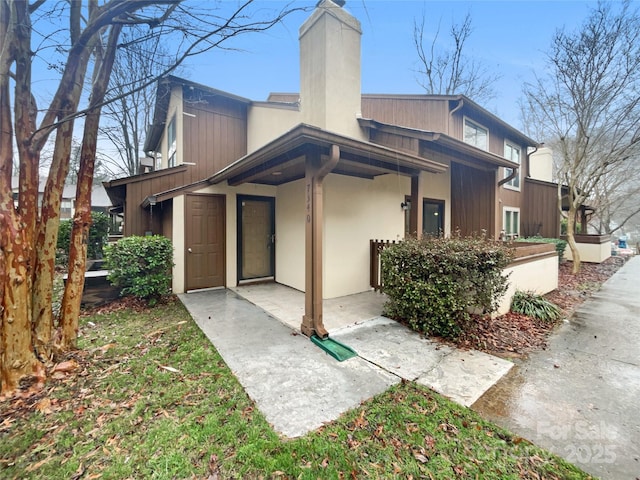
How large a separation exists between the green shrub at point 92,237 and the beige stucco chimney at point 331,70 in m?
8.82

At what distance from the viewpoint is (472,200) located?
27.7 ft

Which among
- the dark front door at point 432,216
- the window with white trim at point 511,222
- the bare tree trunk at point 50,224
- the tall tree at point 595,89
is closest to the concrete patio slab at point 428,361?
the bare tree trunk at point 50,224

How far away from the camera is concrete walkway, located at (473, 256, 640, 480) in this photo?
6.86ft

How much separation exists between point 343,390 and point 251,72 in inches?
165

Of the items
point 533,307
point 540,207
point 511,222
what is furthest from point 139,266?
point 540,207

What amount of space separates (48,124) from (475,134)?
10173 millimetres

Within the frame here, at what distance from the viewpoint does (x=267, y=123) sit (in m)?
7.57

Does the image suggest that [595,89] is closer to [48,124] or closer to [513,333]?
[513,333]

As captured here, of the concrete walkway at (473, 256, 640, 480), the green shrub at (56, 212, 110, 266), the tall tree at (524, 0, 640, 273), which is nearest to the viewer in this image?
the concrete walkway at (473, 256, 640, 480)

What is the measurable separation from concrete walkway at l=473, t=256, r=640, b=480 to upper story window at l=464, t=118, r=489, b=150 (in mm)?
6399

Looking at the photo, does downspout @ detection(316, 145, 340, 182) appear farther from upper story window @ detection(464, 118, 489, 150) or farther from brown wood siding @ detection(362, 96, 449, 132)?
upper story window @ detection(464, 118, 489, 150)

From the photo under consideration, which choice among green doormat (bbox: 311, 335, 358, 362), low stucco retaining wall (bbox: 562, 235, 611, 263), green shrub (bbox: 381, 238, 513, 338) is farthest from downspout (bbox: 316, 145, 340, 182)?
low stucco retaining wall (bbox: 562, 235, 611, 263)

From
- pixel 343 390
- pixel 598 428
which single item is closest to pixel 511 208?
pixel 598 428

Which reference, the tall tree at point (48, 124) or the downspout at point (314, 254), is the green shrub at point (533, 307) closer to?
the downspout at point (314, 254)
